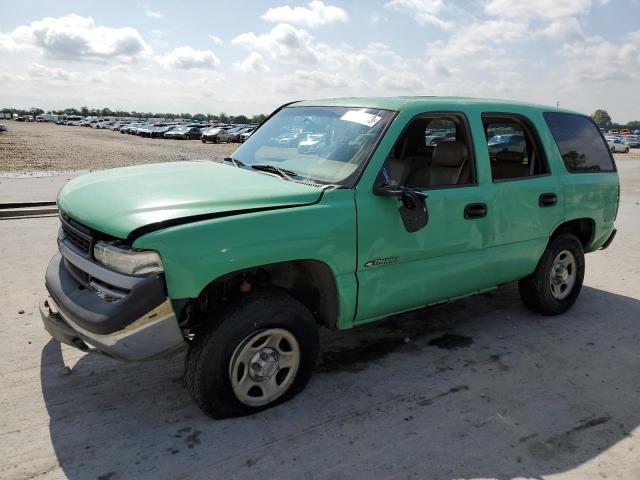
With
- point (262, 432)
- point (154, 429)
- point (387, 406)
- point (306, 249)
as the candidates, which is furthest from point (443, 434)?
point (154, 429)

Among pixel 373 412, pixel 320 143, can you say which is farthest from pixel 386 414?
pixel 320 143

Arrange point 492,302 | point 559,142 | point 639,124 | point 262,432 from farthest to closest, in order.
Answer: point 639,124 → point 492,302 → point 559,142 → point 262,432

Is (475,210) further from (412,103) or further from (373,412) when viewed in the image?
(373,412)

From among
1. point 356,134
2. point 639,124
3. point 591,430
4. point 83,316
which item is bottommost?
point 591,430

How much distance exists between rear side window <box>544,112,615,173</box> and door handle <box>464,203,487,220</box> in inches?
52.7

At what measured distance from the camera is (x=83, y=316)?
286 cm

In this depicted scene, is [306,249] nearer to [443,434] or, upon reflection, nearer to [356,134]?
[356,134]

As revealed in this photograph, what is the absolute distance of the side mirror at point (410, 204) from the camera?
11.1 feet

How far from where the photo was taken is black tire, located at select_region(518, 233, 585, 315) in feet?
15.8

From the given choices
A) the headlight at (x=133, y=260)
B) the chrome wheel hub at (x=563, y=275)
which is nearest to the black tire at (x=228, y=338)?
the headlight at (x=133, y=260)

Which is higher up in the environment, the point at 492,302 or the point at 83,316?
the point at 83,316

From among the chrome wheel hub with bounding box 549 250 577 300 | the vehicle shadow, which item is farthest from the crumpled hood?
the chrome wheel hub with bounding box 549 250 577 300

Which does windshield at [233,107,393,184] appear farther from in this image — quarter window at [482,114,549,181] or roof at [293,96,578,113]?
quarter window at [482,114,549,181]

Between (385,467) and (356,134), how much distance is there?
2.11 metres
